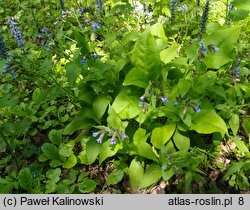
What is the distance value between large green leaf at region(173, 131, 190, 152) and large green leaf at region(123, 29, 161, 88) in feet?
1.55

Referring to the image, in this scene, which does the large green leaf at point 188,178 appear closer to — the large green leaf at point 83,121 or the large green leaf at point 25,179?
the large green leaf at point 83,121

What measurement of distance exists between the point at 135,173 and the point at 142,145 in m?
0.26

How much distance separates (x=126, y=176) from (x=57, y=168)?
60cm

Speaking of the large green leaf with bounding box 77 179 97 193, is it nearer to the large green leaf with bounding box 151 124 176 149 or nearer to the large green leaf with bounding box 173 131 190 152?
the large green leaf with bounding box 151 124 176 149

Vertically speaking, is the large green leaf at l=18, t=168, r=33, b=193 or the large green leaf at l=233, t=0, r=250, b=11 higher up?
the large green leaf at l=233, t=0, r=250, b=11

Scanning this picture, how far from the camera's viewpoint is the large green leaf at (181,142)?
2537 millimetres

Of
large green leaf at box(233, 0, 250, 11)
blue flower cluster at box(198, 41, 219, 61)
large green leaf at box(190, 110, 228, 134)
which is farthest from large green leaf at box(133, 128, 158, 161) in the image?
large green leaf at box(233, 0, 250, 11)

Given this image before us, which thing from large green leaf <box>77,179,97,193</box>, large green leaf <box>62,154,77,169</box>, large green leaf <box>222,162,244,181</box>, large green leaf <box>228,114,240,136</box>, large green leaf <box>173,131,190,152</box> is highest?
large green leaf <box>228,114,240,136</box>

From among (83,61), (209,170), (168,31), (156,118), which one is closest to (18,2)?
(168,31)

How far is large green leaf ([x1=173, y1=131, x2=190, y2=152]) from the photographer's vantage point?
2.54 m

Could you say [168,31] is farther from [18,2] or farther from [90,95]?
[18,2]

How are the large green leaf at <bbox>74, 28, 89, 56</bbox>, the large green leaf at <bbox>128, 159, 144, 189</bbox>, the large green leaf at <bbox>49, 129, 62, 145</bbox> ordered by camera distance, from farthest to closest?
1. the large green leaf at <bbox>49, 129, 62, 145</bbox>
2. the large green leaf at <bbox>128, 159, 144, 189</bbox>
3. the large green leaf at <bbox>74, 28, 89, 56</bbox>

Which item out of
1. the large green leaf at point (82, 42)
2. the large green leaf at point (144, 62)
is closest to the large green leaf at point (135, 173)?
the large green leaf at point (144, 62)

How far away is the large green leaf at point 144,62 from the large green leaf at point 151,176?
66 cm
